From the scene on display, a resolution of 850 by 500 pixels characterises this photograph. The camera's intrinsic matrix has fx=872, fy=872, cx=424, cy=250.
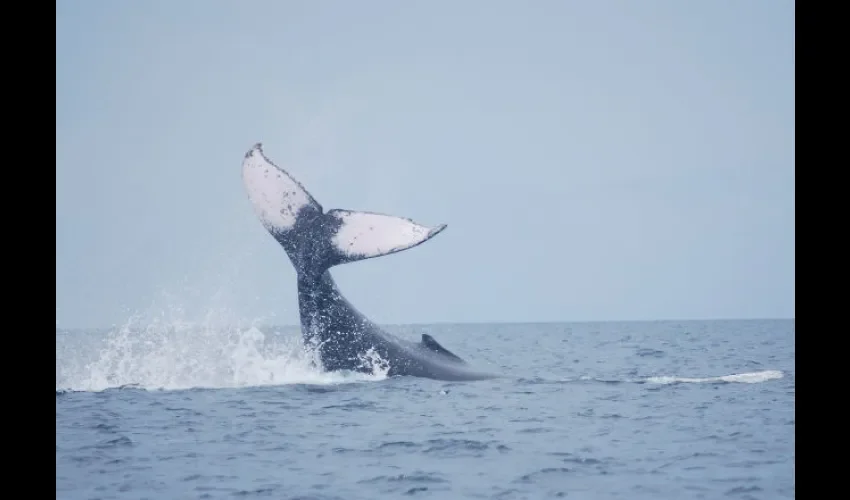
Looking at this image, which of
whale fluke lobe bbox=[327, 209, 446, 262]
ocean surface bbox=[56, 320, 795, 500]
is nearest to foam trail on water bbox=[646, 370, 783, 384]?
ocean surface bbox=[56, 320, 795, 500]

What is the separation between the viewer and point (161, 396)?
584 inches

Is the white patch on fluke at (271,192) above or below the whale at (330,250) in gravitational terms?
above

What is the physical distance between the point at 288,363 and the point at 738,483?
10035 mm

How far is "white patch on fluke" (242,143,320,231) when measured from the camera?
11.7 metres

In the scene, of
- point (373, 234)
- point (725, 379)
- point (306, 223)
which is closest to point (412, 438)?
point (373, 234)

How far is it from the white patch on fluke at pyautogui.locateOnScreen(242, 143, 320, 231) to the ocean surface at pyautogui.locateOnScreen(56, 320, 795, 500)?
210cm

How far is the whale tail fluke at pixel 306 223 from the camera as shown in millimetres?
11445

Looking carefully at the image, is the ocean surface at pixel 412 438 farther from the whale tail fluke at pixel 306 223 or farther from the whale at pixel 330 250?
the whale tail fluke at pixel 306 223

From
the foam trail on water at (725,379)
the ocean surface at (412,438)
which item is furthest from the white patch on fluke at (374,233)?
the foam trail on water at (725,379)

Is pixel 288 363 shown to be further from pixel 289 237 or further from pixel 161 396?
pixel 289 237

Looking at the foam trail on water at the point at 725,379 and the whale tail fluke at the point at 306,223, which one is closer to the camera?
the whale tail fluke at the point at 306,223

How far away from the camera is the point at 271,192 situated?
39.2 ft

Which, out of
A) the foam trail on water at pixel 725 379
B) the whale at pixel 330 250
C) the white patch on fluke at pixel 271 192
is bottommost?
the foam trail on water at pixel 725 379
